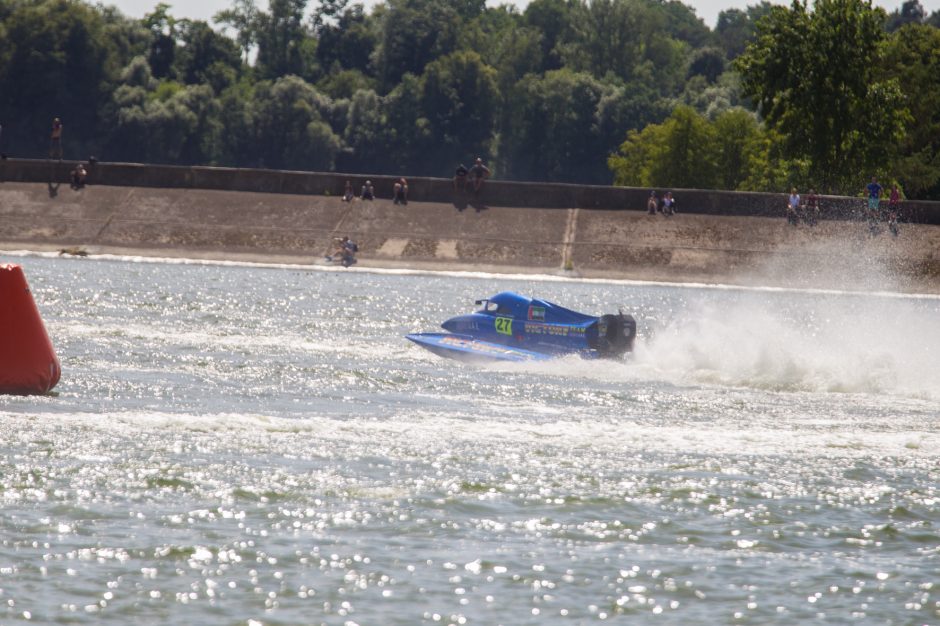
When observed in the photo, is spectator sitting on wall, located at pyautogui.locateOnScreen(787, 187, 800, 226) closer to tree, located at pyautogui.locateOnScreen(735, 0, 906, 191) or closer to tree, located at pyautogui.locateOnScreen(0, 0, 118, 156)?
tree, located at pyautogui.locateOnScreen(735, 0, 906, 191)

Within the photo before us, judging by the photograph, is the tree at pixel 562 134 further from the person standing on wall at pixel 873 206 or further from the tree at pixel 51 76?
the person standing on wall at pixel 873 206

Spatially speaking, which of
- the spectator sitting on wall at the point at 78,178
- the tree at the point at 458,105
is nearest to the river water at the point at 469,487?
the spectator sitting on wall at the point at 78,178

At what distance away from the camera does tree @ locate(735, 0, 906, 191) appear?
65375 mm

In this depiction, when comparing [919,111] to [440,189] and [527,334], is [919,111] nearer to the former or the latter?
[440,189]

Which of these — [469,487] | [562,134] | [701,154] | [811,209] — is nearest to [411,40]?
[562,134]

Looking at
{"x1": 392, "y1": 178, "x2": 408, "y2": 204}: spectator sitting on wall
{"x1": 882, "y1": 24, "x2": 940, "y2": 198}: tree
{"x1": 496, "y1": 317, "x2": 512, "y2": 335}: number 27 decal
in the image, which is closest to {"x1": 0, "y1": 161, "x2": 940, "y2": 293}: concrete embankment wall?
{"x1": 392, "y1": 178, "x2": 408, "y2": 204}: spectator sitting on wall

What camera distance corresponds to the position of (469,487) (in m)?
15.1

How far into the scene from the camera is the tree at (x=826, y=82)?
6538 cm

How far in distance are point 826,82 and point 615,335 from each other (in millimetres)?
41420

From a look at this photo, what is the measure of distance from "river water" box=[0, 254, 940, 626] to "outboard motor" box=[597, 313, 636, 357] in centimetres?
44

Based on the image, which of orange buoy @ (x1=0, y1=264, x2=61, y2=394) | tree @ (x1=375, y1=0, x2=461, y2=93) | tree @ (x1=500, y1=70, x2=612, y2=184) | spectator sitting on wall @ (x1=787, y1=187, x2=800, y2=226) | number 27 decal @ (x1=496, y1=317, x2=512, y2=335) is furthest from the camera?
tree @ (x1=375, y1=0, x2=461, y2=93)

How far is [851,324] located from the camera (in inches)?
1706

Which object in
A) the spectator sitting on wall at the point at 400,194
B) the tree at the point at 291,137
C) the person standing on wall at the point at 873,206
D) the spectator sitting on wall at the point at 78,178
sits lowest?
the spectator sitting on wall at the point at 78,178

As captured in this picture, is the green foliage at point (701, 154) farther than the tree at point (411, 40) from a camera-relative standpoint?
No
